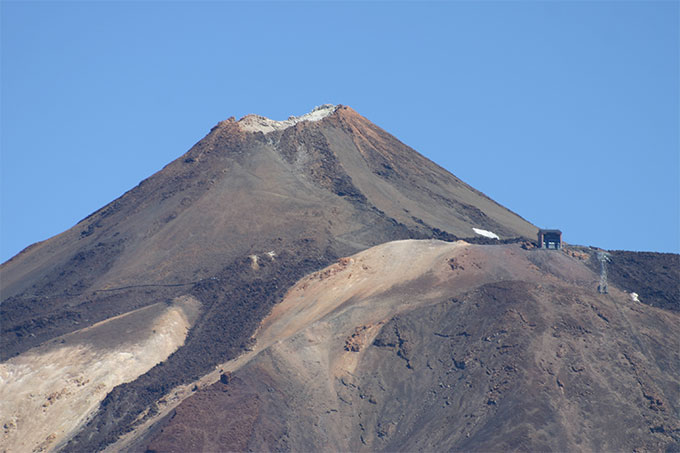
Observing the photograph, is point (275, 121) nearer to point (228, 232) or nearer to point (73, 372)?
point (228, 232)

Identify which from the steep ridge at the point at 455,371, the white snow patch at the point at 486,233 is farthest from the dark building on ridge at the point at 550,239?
the white snow patch at the point at 486,233

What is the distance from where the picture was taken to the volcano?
248 feet

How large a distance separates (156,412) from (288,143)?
48308 mm

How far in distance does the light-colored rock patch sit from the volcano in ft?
0.48

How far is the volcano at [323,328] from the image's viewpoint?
7562 centimetres

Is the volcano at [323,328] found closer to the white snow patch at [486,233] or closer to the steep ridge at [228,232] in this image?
the steep ridge at [228,232]

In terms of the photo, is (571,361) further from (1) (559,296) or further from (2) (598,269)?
(2) (598,269)

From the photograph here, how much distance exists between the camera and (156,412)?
8175 cm

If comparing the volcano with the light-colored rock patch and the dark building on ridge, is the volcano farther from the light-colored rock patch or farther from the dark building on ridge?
the dark building on ridge

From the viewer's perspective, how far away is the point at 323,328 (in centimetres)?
8606

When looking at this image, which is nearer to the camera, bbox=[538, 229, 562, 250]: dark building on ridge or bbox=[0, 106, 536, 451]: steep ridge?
bbox=[0, 106, 536, 451]: steep ridge

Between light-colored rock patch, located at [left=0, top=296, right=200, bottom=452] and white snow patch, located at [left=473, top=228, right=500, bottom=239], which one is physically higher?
light-colored rock patch, located at [left=0, top=296, right=200, bottom=452]

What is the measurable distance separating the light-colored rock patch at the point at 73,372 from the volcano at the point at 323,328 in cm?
15

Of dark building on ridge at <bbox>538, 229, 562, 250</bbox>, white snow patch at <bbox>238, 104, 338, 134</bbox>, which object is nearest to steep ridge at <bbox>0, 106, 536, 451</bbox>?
white snow patch at <bbox>238, 104, 338, 134</bbox>
